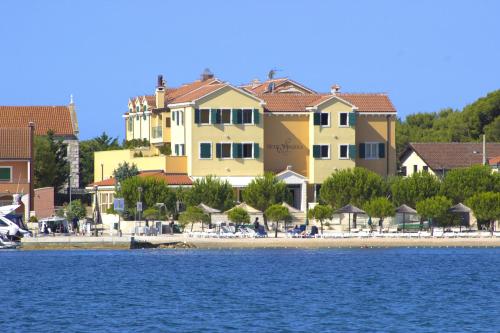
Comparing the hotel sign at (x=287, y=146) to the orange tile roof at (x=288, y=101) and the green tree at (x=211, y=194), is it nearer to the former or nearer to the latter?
the orange tile roof at (x=288, y=101)

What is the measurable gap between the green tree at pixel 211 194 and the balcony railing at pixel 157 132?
13532mm

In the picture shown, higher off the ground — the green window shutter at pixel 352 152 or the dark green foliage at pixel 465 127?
the dark green foliage at pixel 465 127

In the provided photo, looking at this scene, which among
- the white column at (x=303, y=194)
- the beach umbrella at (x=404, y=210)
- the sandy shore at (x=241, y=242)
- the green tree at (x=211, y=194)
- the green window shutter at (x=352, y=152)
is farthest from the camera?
the green window shutter at (x=352, y=152)

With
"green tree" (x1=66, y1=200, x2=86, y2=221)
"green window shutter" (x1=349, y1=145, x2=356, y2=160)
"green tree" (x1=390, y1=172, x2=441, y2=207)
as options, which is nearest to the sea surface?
"green tree" (x1=390, y1=172, x2=441, y2=207)

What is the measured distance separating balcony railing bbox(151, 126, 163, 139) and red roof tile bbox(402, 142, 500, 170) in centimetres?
1885

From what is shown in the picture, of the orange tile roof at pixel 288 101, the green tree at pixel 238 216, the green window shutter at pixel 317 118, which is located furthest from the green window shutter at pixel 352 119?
the green tree at pixel 238 216

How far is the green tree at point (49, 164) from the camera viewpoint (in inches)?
4017

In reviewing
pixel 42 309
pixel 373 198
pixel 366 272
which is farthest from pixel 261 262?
pixel 42 309

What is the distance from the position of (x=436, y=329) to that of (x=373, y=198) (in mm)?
43712

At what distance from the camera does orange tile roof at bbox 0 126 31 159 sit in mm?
97312

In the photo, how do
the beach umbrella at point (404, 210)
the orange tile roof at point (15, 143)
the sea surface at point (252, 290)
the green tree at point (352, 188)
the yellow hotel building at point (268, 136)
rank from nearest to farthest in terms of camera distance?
the sea surface at point (252, 290), the beach umbrella at point (404, 210), the green tree at point (352, 188), the orange tile roof at point (15, 143), the yellow hotel building at point (268, 136)

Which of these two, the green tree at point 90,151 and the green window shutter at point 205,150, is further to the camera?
the green tree at point 90,151

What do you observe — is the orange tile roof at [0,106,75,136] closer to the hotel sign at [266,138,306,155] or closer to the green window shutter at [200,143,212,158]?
the green window shutter at [200,143,212,158]

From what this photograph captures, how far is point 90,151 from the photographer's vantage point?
120 m
